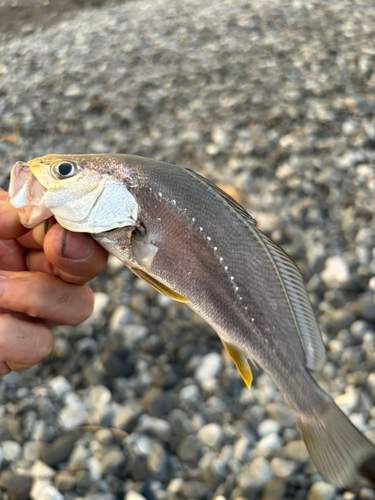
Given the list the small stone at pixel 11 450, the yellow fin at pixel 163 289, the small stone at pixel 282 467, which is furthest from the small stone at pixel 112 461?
the yellow fin at pixel 163 289

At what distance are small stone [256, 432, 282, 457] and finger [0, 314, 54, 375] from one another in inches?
34.1

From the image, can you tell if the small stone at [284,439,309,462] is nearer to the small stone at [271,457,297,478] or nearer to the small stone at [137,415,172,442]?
the small stone at [271,457,297,478]

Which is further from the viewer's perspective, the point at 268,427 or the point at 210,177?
the point at 210,177

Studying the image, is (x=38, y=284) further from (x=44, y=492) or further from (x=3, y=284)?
(x=44, y=492)

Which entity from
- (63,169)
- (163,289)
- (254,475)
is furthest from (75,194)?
(254,475)

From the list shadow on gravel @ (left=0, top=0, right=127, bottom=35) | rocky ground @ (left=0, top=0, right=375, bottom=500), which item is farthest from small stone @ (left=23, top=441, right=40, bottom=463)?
shadow on gravel @ (left=0, top=0, right=127, bottom=35)

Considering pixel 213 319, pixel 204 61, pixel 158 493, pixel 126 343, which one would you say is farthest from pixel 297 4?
pixel 158 493

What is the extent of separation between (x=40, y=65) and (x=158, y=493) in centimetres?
374

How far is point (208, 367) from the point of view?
75.3 inches

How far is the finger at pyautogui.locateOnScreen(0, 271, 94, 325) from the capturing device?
1.40m

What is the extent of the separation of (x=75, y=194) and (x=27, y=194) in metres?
0.14

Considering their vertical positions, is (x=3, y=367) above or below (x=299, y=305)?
below

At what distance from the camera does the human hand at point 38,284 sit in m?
1.25

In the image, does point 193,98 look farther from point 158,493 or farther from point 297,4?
point 158,493
